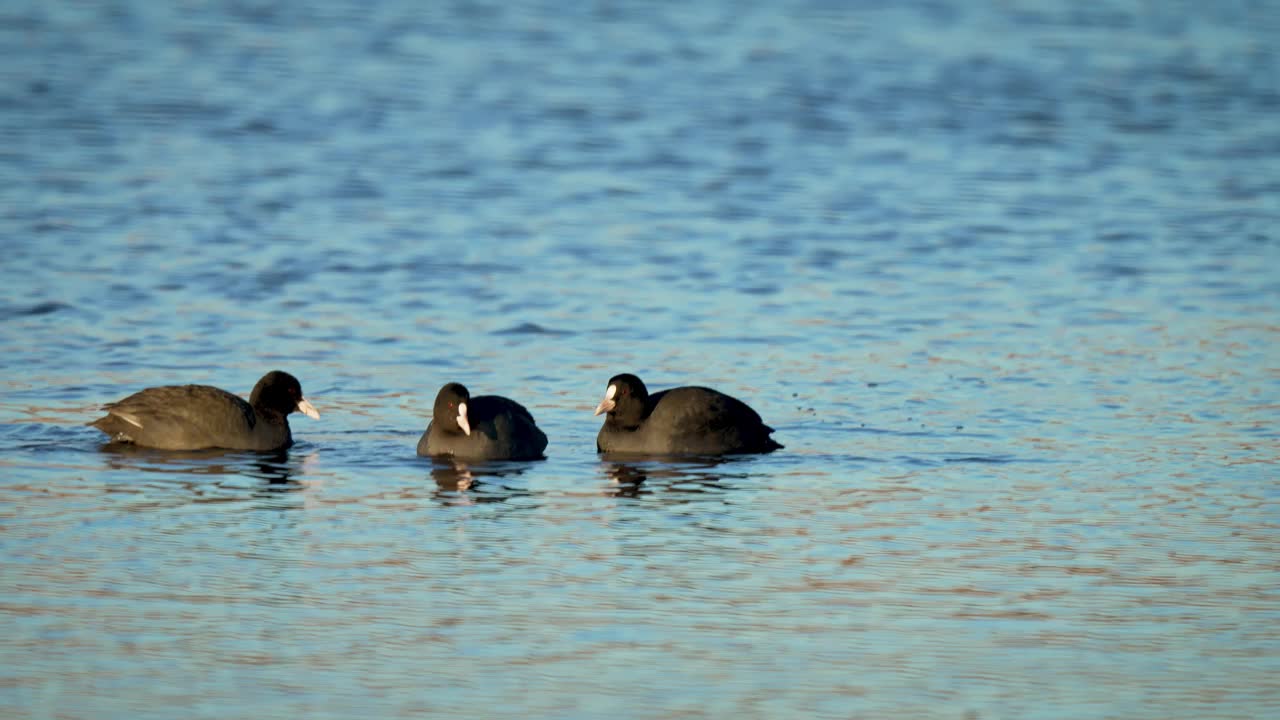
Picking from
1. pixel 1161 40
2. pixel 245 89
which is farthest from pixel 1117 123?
pixel 245 89

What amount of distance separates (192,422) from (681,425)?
3362mm

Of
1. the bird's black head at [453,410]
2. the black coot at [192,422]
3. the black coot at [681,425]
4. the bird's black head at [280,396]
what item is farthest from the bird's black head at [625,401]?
the black coot at [192,422]

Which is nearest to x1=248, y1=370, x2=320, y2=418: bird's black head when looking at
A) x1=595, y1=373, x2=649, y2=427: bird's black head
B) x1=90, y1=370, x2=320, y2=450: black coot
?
x1=90, y1=370, x2=320, y2=450: black coot

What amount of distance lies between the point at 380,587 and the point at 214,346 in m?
7.45

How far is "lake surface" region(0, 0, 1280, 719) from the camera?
31.8 ft

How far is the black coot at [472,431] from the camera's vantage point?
14.4 meters

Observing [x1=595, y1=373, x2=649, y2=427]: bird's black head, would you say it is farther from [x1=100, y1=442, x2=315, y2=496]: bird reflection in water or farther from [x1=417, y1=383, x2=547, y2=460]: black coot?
[x1=100, y1=442, x2=315, y2=496]: bird reflection in water

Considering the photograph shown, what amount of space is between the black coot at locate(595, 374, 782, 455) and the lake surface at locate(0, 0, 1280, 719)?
26 cm

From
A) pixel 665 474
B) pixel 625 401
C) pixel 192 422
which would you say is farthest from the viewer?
pixel 625 401

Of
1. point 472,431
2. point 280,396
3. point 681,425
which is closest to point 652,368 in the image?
point 681,425

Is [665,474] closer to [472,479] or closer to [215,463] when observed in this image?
[472,479]

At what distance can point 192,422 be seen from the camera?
14.5m

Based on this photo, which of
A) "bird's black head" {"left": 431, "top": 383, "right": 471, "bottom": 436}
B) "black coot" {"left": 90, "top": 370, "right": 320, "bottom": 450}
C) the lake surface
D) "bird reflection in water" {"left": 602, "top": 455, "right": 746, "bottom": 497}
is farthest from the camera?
"black coot" {"left": 90, "top": 370, "right": 320, "bottom": 450}

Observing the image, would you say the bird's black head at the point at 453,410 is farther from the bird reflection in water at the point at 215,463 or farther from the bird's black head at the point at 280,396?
the bird's black head at the point at 280,396
